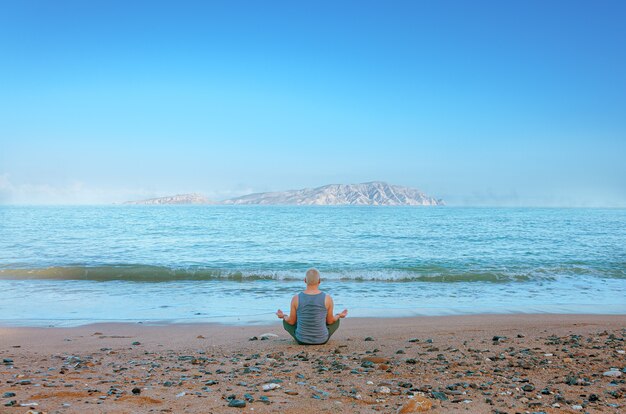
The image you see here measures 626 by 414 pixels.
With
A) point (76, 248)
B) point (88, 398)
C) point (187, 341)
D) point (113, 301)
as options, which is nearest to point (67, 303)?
point (113, 301)

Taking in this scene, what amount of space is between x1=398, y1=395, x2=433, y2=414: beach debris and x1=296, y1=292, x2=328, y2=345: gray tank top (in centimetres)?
348

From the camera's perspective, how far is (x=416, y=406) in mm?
4535

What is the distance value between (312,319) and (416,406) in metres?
3.65

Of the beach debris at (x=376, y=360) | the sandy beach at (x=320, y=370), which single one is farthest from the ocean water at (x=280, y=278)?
the beach debris at (x=376, y=360)

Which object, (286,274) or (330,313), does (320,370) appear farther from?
(286,274)

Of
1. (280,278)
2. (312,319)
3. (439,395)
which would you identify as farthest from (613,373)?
(280,278)

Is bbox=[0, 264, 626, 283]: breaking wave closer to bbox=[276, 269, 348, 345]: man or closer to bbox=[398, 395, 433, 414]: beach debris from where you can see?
bbox=[276, 269, 348, 345]: man

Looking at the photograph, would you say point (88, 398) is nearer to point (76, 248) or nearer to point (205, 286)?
point (205, 286)

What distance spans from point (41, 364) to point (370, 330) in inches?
221

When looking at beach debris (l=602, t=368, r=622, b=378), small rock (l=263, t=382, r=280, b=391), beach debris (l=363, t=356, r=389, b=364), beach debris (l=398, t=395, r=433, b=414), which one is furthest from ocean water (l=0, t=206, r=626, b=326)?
beach debris (l=398, t=395, r=433, b=414)

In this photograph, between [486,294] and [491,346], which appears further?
[486,294]

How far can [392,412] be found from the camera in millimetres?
4520

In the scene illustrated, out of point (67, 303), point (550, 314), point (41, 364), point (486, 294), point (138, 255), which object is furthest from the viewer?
point (138, 255)

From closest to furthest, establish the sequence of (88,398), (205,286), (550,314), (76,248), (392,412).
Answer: (392,412), (88,398), (550,314), (205,286), (76,248)
